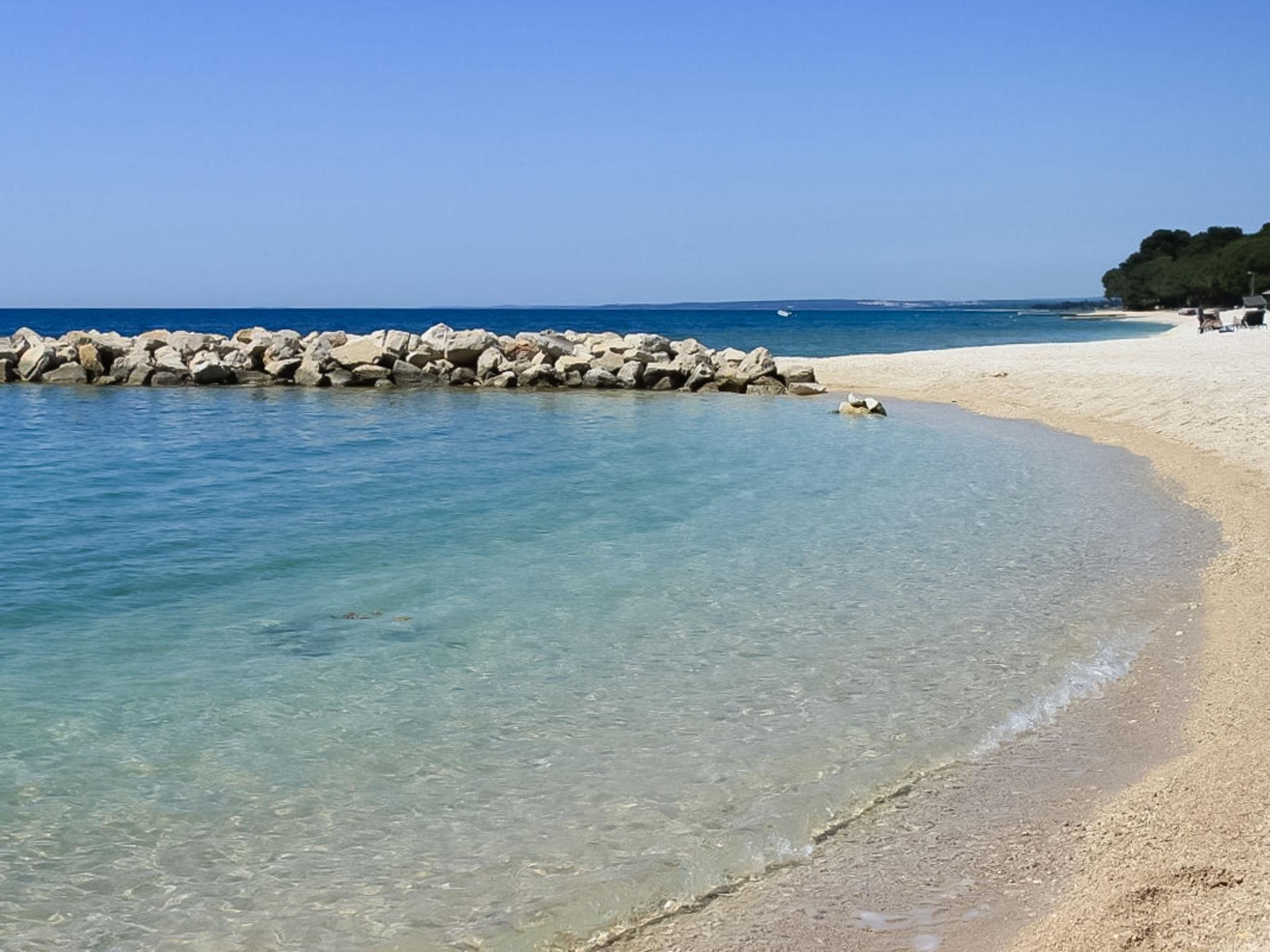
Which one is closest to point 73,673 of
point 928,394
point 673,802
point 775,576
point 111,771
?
point 111,771

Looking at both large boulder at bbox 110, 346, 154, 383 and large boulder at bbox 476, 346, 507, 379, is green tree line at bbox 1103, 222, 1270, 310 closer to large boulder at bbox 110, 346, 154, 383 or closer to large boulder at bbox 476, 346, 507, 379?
large boulder at bbox 476, 346, 507, 379

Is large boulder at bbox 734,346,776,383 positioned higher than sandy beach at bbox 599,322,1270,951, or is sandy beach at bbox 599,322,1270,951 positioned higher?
large boulder at bbox 734,346,776,383

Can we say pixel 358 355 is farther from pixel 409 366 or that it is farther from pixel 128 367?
pixel 128 367

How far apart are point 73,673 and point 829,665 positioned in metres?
4.52

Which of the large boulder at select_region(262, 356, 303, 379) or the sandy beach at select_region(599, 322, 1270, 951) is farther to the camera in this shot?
the large boulder at select_region(262, 356, 303, 379)

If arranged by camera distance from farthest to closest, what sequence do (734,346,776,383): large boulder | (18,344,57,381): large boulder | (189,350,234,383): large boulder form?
1. (18,344,57,381): large boulder
2. (189,350,234,383): large boulder
3. (734,346,776,383): large boulder

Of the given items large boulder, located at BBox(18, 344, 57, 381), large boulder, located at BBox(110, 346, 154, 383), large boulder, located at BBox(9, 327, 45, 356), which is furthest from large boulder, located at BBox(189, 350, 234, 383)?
large boulder, located at BBox(9, 327, 45, 356)

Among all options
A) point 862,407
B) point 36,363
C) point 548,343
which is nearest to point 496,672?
point 862,407

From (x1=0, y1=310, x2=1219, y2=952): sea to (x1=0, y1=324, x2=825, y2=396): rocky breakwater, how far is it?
15181 millimetres

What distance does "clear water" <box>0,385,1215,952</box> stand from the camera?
4.37m

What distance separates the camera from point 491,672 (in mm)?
6723

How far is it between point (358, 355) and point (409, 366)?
1.39 meters

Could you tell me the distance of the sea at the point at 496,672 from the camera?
436 cm

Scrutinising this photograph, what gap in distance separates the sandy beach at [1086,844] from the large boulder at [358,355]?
25179 millimetres
